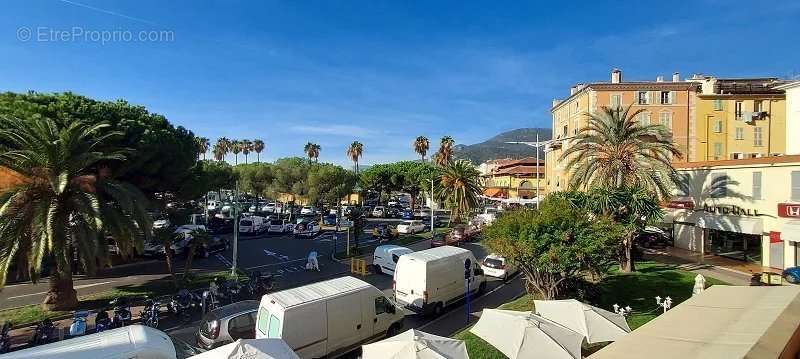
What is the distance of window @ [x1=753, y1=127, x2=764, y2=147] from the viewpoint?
41.9m

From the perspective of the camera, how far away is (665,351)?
5852 millimetres

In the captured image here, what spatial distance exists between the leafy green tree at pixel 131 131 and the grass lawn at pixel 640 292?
16.9 meters

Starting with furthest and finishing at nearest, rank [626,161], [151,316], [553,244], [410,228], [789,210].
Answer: [410,228] → [626,161] → [789,210] → [553,244] → [151,316]

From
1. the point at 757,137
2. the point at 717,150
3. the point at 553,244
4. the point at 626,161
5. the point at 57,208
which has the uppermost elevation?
the point at 757,137

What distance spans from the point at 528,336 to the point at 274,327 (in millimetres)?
6222

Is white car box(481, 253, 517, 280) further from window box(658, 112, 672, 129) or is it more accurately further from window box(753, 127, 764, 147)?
window box(753, 127, 764, 147)

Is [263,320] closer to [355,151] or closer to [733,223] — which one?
[733,223]

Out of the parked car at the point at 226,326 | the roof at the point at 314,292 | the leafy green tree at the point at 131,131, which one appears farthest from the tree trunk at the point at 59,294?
the roof at the point at 314,292

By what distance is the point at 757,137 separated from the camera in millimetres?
42438

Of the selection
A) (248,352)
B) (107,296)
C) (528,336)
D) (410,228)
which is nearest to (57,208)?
(107,296)

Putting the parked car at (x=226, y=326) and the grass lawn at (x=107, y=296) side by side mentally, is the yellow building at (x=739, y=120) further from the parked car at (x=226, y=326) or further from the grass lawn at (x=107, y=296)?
the grass lawn at (x=107, y=296)

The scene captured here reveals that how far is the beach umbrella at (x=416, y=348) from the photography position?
8.12 meters

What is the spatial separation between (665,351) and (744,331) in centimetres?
144

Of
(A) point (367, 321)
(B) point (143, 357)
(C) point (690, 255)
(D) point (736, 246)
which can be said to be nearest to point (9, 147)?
(B) point (143, 357)
